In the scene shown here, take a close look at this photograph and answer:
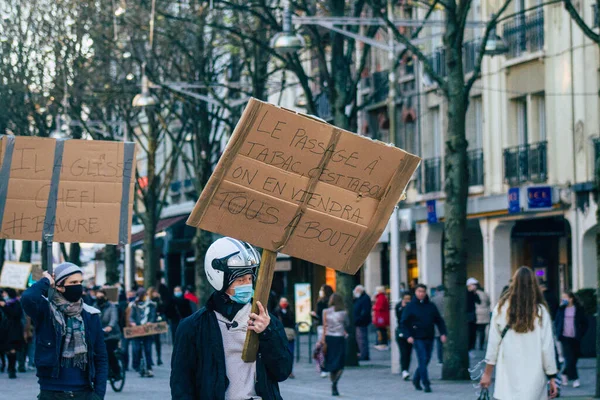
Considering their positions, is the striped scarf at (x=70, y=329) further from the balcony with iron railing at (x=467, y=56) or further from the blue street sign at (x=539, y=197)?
the balcony with iron railing at (x=467, y=56)

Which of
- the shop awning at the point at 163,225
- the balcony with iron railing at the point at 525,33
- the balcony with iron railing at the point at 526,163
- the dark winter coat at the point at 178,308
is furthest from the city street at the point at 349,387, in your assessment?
the shop awning at the point at 163,225

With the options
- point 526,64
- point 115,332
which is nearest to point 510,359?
point 115,332

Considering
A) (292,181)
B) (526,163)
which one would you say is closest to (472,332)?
(526,163)

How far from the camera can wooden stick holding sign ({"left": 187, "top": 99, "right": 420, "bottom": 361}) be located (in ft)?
22.4

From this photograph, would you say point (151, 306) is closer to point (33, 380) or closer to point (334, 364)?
point (33, 380)

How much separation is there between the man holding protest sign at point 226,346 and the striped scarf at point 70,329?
3.13 meters

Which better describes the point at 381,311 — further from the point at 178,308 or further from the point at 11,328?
the point at 11,328

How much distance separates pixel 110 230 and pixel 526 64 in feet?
86.1

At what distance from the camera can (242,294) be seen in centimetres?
673

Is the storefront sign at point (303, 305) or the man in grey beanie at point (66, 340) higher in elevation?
the storefront sign at point (303, 305)

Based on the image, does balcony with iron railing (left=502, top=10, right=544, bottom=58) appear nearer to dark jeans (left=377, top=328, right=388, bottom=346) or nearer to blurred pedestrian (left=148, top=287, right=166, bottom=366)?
dark jeans (left=377, top=328, right=388, bottom=346)

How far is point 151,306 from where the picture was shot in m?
27.8

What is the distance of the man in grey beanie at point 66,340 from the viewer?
384 inches

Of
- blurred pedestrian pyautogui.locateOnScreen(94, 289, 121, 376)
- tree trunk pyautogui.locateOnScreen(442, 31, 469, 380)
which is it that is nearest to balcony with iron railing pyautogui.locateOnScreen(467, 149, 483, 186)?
tree trunk pyautogui.locateOnScreen(442, 31, 469, 380)
